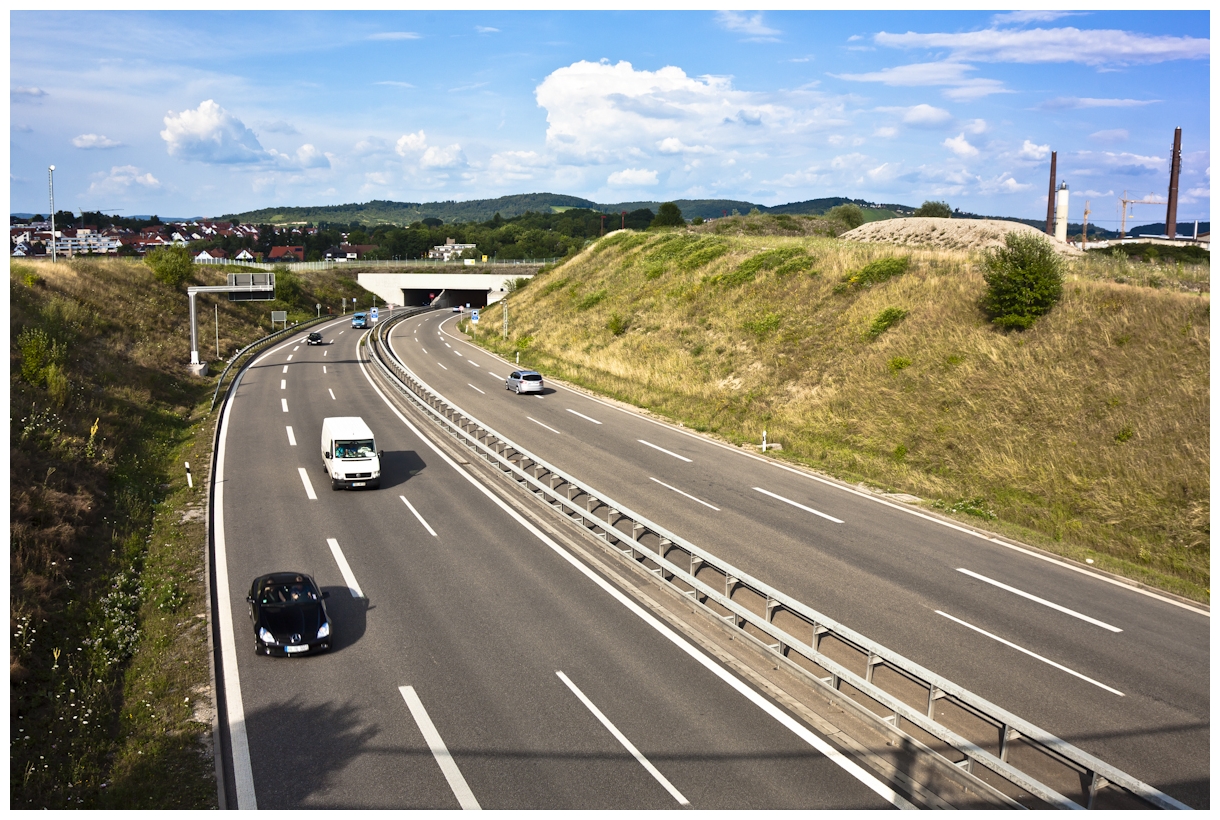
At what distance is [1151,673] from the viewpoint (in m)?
13.6

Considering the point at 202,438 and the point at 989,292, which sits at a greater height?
the point at 989,292

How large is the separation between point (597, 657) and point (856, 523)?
11.1 meters

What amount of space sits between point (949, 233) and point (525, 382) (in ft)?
116

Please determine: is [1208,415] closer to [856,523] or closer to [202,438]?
[856,523]

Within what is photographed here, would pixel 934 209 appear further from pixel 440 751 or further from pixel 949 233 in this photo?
pixel 440 751

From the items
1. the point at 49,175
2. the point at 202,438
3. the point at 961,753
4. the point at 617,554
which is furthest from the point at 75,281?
the point at 961,753

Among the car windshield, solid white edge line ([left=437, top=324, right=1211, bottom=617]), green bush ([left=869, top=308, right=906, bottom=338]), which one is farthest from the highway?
green bush ([left=869, top=308, right=906, bottom=338])

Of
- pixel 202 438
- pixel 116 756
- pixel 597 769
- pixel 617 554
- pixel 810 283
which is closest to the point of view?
pixel 597 769

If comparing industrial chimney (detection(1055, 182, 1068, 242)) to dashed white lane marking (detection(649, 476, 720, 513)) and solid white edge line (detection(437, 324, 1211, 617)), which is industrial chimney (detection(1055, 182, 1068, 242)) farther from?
dashed white lane marking (detection(649, 476, 720, 513))

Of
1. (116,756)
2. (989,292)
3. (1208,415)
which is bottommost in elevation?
(116,756)

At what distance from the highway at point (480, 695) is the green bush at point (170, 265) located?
64158mm

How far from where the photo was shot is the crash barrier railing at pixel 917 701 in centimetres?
974

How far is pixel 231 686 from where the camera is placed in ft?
43.9

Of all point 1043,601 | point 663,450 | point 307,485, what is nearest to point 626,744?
point 1043,601
